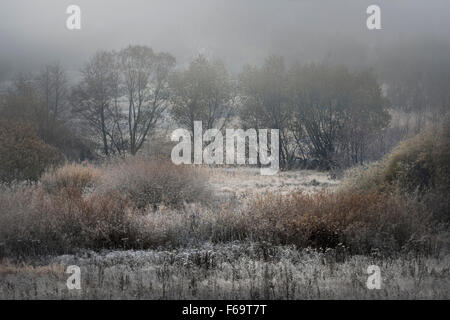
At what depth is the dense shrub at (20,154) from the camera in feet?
59.6

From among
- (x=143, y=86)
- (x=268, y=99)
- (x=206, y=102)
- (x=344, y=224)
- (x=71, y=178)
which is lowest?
(x=71, y=178)

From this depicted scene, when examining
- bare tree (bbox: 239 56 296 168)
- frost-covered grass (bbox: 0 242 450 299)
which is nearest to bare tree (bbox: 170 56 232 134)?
bare tree (bbox: 239 56 296 168)

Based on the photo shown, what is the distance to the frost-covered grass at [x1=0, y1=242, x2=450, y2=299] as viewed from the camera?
21.0ft

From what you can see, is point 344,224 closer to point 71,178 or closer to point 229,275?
point 229,275

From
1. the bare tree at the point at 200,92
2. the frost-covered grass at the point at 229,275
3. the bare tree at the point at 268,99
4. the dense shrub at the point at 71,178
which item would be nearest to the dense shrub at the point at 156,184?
the dense shrub at the point at 71,178

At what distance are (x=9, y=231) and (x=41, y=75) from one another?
32834 mm

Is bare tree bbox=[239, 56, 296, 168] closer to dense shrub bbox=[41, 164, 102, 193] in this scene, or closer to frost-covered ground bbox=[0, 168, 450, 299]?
dense shrub bbox=[41, 164, 102, 193]

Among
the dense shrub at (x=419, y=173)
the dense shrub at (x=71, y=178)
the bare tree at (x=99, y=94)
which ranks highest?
the bare tree at (x=99, y=94)

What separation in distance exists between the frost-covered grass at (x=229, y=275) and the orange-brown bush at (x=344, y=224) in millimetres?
669

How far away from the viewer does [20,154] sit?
18562 mm

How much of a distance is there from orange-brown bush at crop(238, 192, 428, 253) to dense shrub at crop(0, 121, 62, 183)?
11034 mm

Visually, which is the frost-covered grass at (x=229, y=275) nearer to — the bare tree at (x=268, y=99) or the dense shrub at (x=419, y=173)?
the dense shrub at (x=419, y=173)

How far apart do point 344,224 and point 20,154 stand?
1331cm

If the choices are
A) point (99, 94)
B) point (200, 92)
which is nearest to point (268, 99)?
point (200, 92)
